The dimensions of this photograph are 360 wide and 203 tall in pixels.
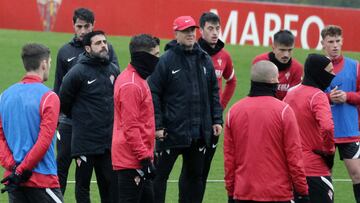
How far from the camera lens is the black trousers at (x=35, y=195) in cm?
847

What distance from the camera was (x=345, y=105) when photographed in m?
11.2

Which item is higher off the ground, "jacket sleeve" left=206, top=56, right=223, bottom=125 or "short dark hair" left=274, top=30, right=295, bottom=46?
"short dark hair" left=274, top=30, right=295, bottom=46

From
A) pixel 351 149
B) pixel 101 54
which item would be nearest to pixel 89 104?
pixel 101 54

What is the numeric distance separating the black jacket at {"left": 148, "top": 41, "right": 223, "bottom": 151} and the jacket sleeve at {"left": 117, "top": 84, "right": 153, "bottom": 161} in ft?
4.68

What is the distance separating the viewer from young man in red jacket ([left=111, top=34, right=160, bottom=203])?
914 cm

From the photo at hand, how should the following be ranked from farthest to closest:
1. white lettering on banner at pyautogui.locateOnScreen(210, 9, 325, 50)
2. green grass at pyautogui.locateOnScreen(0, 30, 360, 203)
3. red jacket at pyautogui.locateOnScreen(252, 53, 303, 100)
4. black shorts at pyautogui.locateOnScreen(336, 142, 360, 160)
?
white lettering on banner at pyautogui.locateOnScreen(210, 9, 325, 50) < green grass at pyautogui.locateOnScreen(0, 30, 360, 203) < red jacket at pyautogui.locateOnScreen(252, 53, 303, 100) < black shorts at pyautogui.locateOnScreen(336, 142, 360, 160)

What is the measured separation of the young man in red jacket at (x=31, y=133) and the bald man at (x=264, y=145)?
158cm

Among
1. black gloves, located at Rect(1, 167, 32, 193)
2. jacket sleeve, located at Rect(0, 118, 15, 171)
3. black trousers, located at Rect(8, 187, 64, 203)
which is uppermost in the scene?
jacket sleeve, located at Rect(0, 118, 15, 171)

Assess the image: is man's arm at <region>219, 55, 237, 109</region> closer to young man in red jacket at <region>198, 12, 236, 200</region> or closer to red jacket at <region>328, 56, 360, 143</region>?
young man in red jacket at <region>198, 12, 236, 200</region>

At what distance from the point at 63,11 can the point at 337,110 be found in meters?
18.8

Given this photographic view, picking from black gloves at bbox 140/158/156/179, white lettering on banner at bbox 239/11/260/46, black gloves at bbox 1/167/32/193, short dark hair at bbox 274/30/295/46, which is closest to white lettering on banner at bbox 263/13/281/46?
white lettering on banner at bbox 239/11/260/46

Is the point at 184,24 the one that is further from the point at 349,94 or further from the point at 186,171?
the point at 349,94

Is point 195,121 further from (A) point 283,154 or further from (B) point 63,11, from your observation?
(B) point 63,11

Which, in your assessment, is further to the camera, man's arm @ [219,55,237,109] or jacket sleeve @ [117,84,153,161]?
man's arm @ [219,55,237,109]
